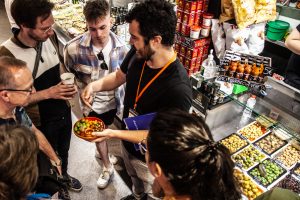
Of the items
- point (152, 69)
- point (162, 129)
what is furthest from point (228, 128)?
point (162, 129)

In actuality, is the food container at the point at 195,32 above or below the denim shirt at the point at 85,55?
above

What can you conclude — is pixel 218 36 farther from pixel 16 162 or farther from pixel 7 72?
pixel 16 162

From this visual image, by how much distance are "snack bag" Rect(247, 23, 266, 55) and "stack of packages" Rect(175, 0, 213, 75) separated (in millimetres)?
610

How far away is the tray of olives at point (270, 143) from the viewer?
104 inches

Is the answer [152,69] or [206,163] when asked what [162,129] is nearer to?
[206,163]

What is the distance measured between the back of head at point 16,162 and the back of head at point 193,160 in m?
0.63

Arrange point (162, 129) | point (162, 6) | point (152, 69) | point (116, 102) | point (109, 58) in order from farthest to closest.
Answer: point (116, 102) → point (109, 58) → point (152, 69) → point (162, 6) → point (162, 129)

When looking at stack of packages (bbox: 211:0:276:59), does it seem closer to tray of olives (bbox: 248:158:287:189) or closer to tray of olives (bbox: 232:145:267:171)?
tray of olives (bbox: 232:145:267:171)

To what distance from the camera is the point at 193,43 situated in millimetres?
3336

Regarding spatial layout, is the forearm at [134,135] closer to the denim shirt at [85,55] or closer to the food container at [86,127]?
the food container at [86,127]

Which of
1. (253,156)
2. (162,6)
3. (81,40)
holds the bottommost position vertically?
(253,156)

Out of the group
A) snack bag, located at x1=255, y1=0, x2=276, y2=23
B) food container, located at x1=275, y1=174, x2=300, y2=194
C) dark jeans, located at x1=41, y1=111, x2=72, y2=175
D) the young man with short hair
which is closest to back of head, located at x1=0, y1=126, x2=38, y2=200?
the young man with short hair

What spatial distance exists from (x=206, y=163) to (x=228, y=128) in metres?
1.98

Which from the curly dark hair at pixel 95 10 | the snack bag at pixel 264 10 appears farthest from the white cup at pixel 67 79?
the snack bag at pixel 264 10
